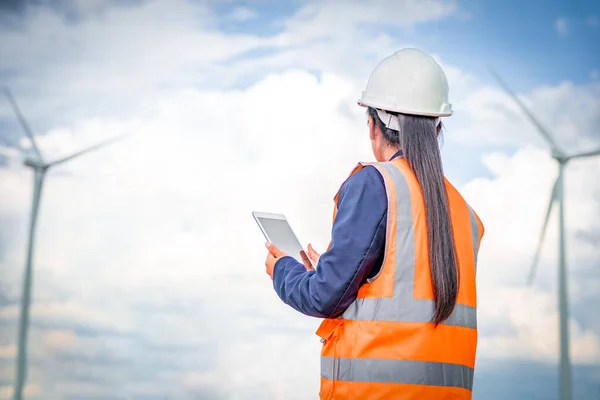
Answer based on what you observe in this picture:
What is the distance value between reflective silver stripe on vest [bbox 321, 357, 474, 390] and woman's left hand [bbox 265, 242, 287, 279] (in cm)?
65

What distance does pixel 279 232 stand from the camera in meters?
4.71

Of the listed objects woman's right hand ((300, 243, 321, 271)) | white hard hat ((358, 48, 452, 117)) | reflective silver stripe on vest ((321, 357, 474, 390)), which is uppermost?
white hard hat ((358, 48, 452, 117))

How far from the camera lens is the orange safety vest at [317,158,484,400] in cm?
390

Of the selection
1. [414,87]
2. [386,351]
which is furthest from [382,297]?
[414,87]

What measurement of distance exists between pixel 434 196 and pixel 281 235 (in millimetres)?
1019

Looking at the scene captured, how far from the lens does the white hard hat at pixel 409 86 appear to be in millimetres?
4359

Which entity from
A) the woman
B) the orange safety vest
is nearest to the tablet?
the woman

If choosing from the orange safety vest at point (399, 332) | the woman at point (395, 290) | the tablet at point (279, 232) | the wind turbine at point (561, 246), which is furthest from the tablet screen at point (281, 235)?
the wind turbine at point (561, 246)

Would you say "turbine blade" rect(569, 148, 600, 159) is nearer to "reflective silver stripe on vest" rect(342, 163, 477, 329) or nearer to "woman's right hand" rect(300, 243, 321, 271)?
"woman's right hand" rect(300, 243, 321, 271)

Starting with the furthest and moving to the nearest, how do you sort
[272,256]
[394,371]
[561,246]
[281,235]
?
[561,246] < [281,235] < [272,256] < [394,371]

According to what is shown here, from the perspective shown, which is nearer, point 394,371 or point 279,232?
point 394,371

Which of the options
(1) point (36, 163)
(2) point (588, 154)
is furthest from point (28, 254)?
(2) point (588, 154)

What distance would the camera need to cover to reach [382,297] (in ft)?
12.8

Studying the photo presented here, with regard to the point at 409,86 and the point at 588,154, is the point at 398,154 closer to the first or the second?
the point at 409,86
